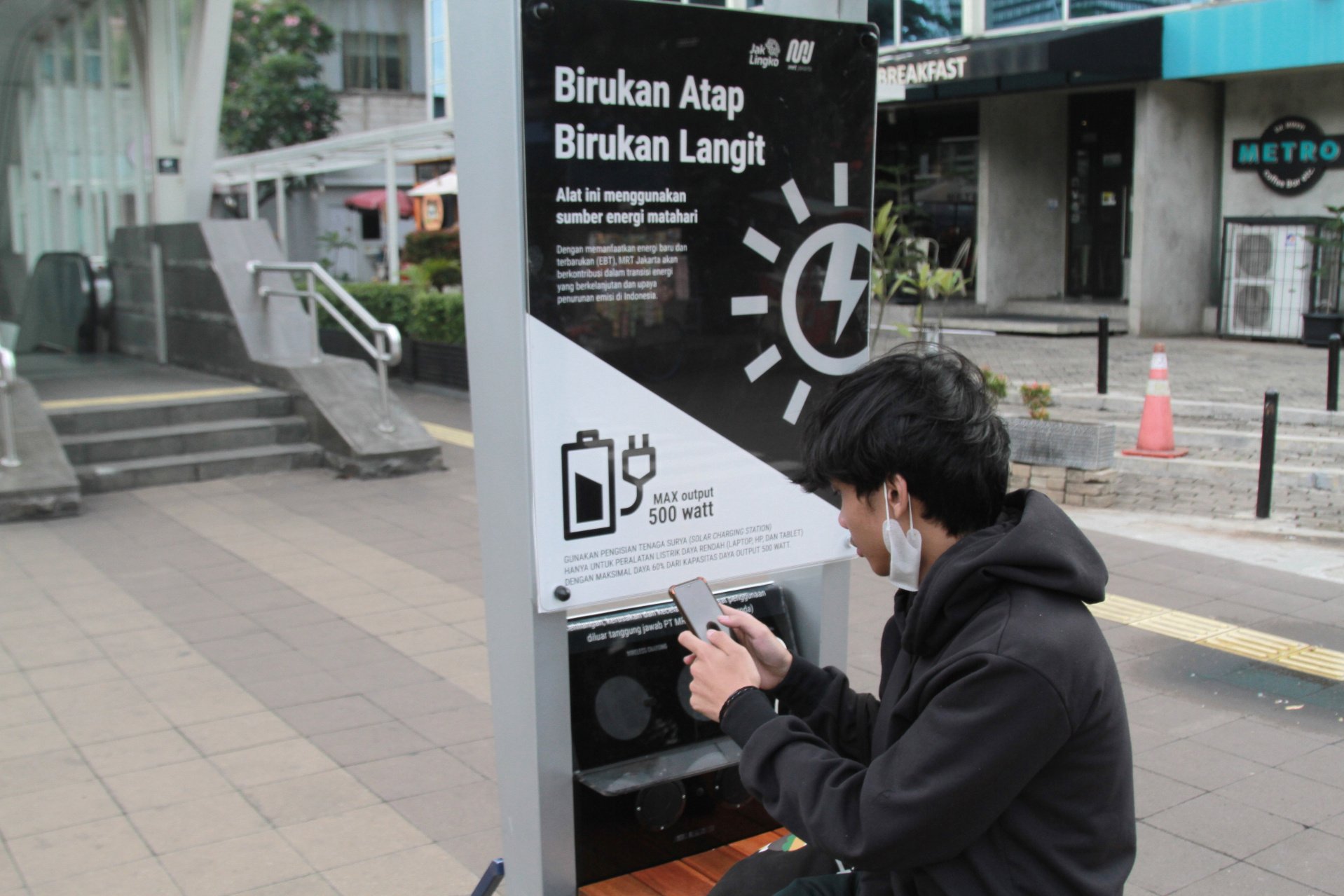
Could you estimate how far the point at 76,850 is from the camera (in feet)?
12.5

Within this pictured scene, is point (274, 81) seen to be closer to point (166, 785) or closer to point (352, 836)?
point (166, 785)

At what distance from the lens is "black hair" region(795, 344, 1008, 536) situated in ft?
6.26

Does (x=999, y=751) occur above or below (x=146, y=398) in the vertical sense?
above

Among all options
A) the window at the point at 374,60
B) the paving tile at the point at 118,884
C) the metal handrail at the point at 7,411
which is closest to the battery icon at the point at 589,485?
the paving tile at the point at 118,884

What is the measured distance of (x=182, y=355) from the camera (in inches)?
494

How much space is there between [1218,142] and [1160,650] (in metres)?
13.9

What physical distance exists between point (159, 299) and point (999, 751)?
41.4ft

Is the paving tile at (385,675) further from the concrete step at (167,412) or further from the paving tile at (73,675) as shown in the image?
the concrete step at (167,412)

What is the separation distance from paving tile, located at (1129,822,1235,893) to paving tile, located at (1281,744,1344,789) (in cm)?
75

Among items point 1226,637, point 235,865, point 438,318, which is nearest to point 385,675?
point 235,865

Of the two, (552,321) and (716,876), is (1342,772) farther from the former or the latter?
(552,321)

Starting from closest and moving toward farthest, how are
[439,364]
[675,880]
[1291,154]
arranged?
1. [675,880]
2. [439,364]
3. [1291,154]

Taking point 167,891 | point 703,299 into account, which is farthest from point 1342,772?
point 167,891

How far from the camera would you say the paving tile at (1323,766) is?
4238 mm
